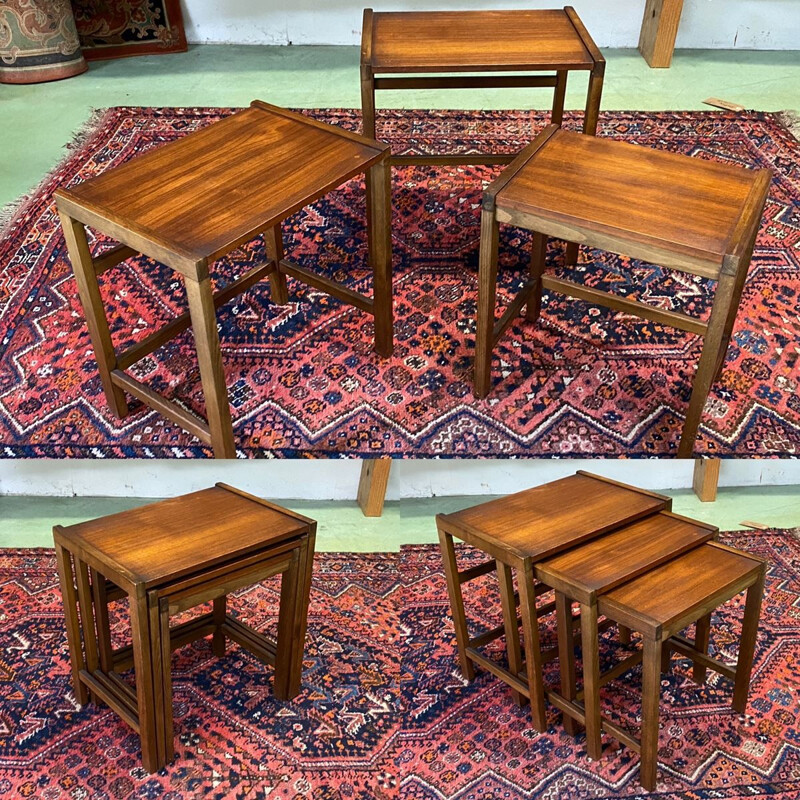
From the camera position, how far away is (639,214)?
2059 mm

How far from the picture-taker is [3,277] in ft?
9.63

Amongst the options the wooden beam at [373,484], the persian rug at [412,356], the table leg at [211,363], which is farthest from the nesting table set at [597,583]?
the table leg at [211,363]

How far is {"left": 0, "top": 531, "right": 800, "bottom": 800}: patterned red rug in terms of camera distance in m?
2.22

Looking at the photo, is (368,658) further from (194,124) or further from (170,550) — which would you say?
(194,124)

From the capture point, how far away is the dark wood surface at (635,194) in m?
1.99

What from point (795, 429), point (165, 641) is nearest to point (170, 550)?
point (165, 641)

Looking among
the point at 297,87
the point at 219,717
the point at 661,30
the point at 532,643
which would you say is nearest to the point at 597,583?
the point at 532,643

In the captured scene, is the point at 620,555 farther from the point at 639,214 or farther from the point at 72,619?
the point at 72,619

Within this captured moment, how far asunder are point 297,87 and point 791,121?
225 centimetres

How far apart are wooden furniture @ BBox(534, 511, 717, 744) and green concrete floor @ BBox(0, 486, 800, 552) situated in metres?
0.27

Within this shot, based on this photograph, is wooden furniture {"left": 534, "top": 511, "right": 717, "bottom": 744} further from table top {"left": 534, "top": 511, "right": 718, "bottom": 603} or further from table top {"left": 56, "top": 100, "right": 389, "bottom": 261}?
table top {"left": 56, "top": 100, "right": 389, "bottom": 261}

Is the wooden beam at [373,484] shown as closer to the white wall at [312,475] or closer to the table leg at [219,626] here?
the white wall at [312,475]

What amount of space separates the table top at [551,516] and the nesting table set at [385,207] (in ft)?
0.77

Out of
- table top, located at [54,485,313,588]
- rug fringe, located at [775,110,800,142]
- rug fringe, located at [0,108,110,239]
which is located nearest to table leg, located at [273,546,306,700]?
table top, located at [54,485,313,588]
